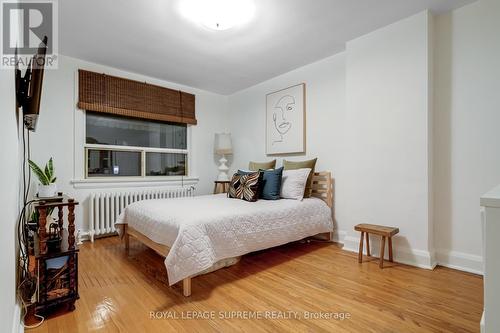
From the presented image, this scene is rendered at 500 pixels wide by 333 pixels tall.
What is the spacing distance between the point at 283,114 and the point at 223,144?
1.28 m

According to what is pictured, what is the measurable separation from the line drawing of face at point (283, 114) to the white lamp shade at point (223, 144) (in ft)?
3.17

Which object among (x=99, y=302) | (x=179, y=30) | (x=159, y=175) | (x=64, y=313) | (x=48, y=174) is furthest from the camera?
(x=159, y=175)

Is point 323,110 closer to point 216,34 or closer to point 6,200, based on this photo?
point 216,34

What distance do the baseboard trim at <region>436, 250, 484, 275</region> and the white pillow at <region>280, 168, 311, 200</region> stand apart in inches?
58.1

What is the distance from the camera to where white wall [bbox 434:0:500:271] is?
2.16 metres

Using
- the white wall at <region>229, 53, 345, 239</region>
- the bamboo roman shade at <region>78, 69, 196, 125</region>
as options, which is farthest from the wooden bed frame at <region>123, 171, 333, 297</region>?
the bamboo roman shade at <region>78, 69, 196, 125</region>

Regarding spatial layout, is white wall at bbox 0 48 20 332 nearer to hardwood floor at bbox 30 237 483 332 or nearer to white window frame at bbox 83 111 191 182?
hardwood floor at bbox 30 237 483 332

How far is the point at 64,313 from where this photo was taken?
5.38 ft

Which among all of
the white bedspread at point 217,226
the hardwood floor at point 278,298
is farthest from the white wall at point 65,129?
the hardwood floor at point 278,298

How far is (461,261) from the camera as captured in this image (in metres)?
2.28

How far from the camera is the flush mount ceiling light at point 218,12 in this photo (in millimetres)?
2166

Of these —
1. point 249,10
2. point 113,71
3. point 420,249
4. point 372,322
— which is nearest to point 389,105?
point 420,249

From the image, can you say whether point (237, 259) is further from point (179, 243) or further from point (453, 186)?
point (453, 186)

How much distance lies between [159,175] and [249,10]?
2896 millimetres
